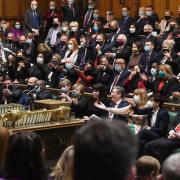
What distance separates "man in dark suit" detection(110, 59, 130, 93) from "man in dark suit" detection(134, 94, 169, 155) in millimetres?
2304

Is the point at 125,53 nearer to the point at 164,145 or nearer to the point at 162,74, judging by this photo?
the point at 162,74

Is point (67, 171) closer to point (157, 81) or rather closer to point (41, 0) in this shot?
point (157, 81)

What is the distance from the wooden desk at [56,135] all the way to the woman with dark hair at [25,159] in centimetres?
534

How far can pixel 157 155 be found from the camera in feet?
25.8

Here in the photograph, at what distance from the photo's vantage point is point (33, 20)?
605 inches

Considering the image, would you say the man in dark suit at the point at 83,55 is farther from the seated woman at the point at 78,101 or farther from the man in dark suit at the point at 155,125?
the man in dark suit at the point at 155,125

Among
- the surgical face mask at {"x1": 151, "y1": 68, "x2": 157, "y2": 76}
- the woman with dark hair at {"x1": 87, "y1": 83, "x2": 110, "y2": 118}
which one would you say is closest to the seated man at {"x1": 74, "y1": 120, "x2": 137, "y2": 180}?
the woman with dark hair at {"x1": 87, "y1": 83, "x2": 110, "y2": 118}

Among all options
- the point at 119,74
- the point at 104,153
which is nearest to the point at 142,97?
the point at 119,74

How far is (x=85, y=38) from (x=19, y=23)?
10.2 ft

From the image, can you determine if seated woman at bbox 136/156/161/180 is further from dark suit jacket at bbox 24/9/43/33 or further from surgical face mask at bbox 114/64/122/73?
dark suit jacket at bbox 24/9/43/33

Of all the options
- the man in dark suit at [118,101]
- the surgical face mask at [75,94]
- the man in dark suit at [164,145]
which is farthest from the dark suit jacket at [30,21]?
the man in dark suit at [164,145]

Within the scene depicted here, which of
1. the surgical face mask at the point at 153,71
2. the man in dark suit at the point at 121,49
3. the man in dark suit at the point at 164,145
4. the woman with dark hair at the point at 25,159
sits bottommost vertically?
the man in dark suit at the point at 164,145

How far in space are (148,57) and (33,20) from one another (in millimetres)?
4768

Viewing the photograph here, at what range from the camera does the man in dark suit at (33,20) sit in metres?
15.4
